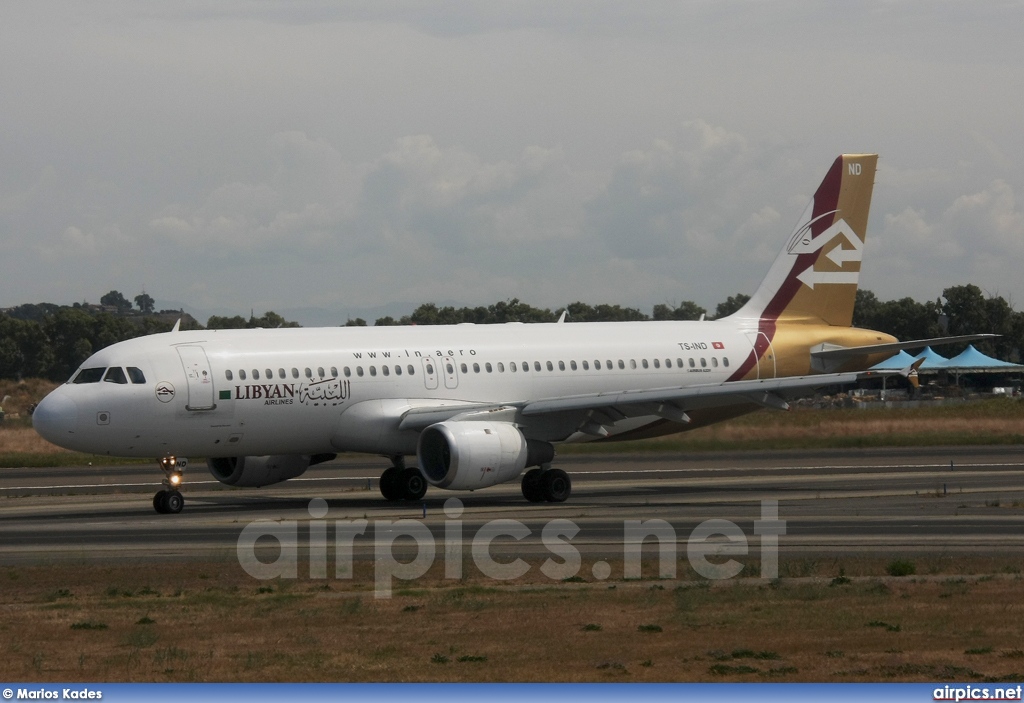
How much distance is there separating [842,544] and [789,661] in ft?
35.6

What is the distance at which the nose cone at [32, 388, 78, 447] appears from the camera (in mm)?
34625

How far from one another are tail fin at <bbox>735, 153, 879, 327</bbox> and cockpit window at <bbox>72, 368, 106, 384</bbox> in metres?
19.5

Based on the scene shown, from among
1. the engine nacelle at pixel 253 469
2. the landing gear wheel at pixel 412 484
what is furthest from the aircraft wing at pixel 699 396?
the engine nacelle at pixel 253 469

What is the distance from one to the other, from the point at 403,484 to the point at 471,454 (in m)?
4.30

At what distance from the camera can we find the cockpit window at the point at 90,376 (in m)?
35.4

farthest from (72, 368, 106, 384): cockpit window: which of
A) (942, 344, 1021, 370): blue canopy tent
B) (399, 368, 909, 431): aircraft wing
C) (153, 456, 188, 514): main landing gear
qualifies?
(942, 344, 1021, 370): blue canopy tent

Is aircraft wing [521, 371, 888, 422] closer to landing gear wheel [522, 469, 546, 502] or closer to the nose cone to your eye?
landing gear wheel [522, 469, 546, 502]

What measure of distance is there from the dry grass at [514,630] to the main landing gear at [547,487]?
14.5 m

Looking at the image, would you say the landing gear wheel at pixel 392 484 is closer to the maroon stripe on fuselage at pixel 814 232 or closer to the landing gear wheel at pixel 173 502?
the landing gear wheel at pixel 173 502

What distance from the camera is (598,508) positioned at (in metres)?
35.3

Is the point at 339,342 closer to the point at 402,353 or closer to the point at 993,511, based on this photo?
the point at 402,353

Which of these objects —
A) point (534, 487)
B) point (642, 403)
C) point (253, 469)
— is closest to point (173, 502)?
point (253, 469)

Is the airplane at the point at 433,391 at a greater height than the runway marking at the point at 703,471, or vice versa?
the airplane at the point at 433,391

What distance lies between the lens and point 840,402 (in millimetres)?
101062
